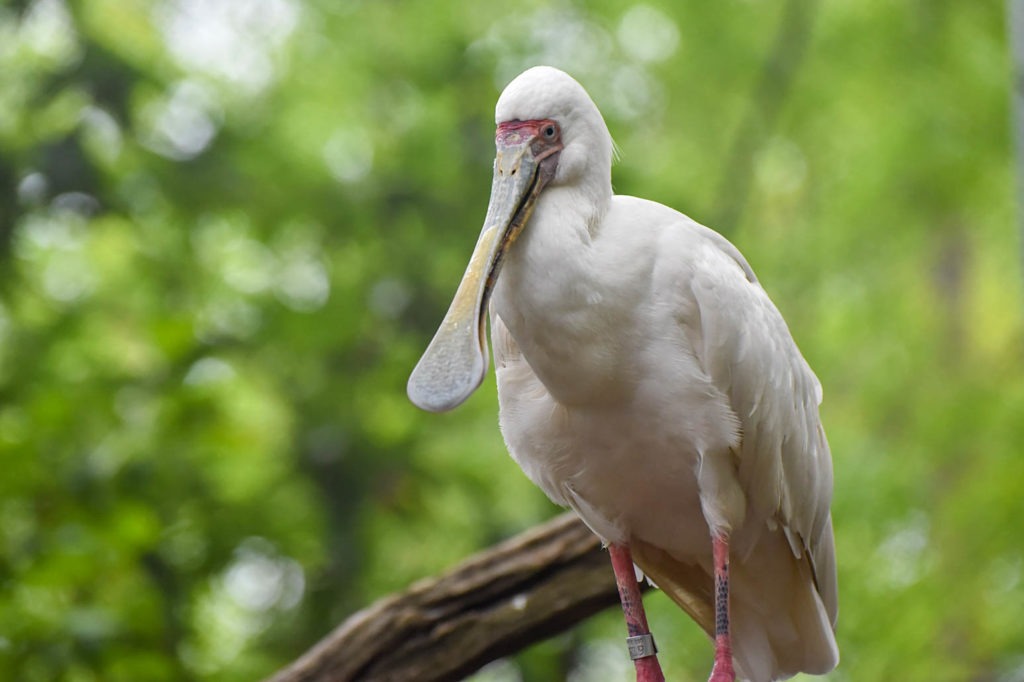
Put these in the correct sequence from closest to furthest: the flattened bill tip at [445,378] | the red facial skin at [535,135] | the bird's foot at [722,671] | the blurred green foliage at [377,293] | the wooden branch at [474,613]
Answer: the flattened bill tip at [445,378]
the red facial skin at [535,135]
the bird's foot at [722,671]
the wooden branch at [474,613]
the blurred green foliage at [377,293]

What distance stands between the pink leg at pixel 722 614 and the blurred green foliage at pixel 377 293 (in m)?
1.99

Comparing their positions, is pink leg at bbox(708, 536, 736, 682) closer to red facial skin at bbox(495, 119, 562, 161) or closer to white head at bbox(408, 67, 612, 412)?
white head at bbox(408, 67, 612, 412)

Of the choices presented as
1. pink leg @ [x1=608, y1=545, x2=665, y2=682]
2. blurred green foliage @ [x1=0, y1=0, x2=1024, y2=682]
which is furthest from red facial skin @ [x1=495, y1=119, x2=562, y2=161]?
blurred green foliage @ [x1=0, y1=0, x2=1024, y2=682]

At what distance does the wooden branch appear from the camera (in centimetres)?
380

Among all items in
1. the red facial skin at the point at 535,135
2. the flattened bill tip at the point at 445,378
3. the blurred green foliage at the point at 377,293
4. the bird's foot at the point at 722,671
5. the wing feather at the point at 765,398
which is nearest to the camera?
the flattened bill tip at the point at 445,378

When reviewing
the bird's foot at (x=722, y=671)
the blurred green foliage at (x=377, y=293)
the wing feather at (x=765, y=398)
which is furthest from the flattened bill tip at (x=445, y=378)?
the blurred green foliage at (x=377, y=293)

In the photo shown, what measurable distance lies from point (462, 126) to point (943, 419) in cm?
323

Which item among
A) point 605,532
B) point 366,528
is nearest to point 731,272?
point 605,532

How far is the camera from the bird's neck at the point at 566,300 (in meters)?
2.55

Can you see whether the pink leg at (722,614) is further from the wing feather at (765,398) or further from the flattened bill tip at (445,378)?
the flattened bill tip at (445,378)

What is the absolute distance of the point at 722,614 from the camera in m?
2.88

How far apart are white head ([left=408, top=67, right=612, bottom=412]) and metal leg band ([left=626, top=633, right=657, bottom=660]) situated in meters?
0.87

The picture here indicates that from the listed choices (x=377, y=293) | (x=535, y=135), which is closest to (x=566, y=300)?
(x=535, y=135)

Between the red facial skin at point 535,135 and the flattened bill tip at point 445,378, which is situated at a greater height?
the red facial skin at point 535,135
